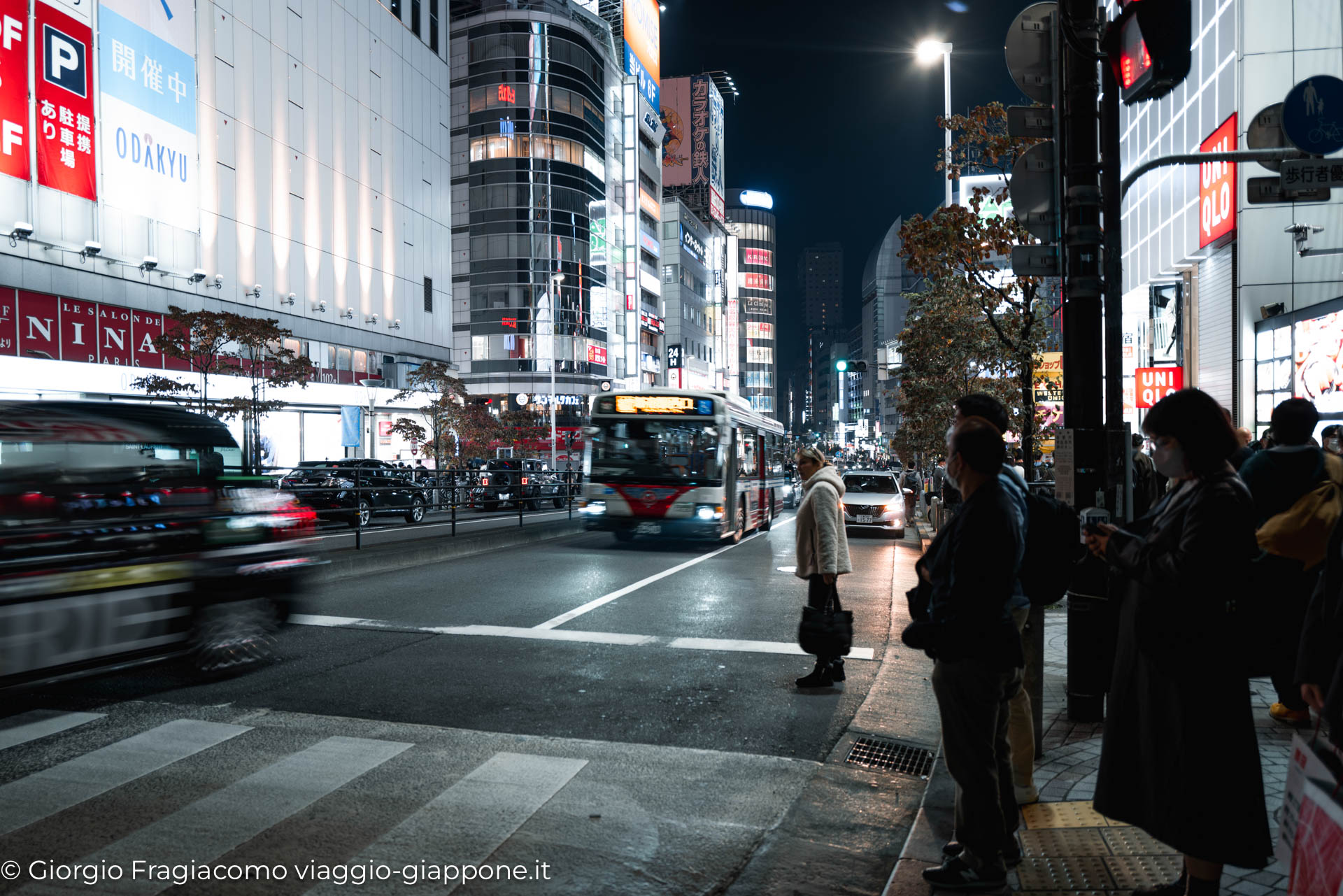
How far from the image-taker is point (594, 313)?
70438 mm

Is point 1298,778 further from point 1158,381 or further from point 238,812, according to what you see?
point 1158,381

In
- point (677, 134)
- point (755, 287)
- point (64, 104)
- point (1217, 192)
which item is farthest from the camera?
point (755, 287)

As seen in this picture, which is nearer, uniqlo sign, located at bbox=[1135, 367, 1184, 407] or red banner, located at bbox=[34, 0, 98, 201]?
red banner, located at bbox=[34, 0, 98, 201]

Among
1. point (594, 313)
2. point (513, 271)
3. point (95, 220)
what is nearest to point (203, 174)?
point (95, 220)

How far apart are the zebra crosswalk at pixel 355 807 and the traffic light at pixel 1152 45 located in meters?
4.12

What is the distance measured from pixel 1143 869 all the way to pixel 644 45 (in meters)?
94.8

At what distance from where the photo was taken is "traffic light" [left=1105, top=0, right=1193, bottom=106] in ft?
16.2

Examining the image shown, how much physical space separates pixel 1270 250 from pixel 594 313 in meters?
51.1

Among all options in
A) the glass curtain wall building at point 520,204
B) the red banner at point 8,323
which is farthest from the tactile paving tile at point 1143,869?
the glass curtain wall building at point 520,204

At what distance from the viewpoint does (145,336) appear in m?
34.5

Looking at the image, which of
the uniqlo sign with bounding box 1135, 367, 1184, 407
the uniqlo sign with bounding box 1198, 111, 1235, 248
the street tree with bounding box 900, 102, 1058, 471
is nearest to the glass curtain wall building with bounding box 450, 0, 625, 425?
the uniqlo sign with bounding box 1135, 367, 1184, 407

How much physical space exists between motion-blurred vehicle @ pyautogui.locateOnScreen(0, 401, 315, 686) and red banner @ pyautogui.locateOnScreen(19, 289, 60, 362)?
2787cm

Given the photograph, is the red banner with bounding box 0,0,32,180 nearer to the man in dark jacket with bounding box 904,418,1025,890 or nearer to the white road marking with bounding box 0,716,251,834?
the white road marking with bounding box 0,716,251,834

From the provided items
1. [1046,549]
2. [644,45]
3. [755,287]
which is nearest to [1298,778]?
[1046,549]
